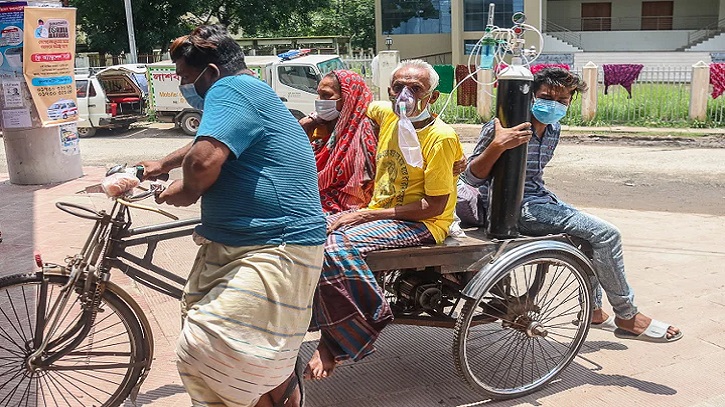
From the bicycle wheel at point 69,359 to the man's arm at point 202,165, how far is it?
2.99 ft

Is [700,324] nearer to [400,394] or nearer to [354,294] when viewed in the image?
[400,394]

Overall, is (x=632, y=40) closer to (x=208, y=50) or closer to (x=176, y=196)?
(x=208, y=50)

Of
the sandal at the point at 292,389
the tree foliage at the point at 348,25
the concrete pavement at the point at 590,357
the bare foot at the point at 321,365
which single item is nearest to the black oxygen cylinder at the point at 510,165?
the concrete pavement at the point at 590,357

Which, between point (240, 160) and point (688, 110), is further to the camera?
point (688, 110)

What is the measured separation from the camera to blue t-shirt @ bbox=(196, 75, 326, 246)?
2.35m

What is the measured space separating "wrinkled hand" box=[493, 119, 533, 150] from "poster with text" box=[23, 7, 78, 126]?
668 centimetres

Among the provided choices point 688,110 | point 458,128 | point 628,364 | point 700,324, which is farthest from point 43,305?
point 688,110

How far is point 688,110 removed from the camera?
1505 centimetres

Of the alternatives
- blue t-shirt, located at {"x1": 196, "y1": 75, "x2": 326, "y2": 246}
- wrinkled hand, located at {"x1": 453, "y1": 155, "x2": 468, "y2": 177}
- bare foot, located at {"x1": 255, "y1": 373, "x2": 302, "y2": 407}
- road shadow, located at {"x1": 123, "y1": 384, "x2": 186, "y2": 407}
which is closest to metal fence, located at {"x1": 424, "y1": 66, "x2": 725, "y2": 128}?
wrinkled hand, located at {"x1": 453, "y1": 155, "x2": 468, "y2": 177}

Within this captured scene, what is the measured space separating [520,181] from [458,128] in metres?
12.9

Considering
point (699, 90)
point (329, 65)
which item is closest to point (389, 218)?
point (329, 65)

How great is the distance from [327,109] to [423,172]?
905 millimetres

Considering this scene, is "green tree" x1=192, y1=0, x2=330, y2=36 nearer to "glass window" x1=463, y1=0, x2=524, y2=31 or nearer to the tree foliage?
the tree foliage

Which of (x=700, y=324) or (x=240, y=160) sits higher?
(x=240, y=160)
